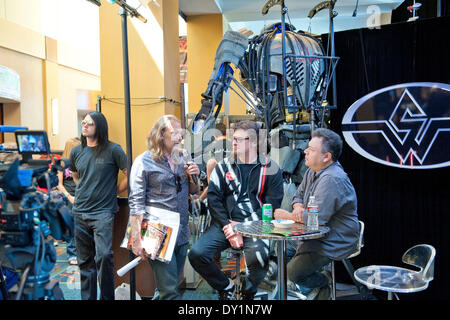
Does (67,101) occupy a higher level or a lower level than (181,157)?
higher

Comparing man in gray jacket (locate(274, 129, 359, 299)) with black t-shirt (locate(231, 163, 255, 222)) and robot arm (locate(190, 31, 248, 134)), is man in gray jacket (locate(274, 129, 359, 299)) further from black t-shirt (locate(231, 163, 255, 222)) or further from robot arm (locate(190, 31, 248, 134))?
robot arm (locate(190, 31, 248, 134))

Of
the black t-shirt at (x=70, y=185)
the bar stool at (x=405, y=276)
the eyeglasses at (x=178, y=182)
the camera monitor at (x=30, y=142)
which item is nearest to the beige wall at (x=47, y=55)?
the black t-shirt at (x=70, y=185)

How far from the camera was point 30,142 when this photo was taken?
1.56m

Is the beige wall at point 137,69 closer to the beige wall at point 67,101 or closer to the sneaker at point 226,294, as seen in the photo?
the sneaker at point 226,294

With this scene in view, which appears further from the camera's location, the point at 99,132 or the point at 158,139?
the point at 99,132

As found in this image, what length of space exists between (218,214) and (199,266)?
0.41 m

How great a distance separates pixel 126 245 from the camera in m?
2.49

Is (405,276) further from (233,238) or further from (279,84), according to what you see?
(279,84)

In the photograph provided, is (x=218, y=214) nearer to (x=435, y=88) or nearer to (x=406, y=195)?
(x=406, y=195)

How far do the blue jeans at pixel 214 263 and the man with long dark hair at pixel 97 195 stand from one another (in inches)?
29.2

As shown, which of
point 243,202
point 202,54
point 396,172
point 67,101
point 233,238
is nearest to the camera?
point 233,238

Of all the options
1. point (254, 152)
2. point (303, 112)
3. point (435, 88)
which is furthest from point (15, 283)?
point (435, 88)

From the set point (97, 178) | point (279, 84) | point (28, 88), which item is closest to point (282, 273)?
point (97, 178)

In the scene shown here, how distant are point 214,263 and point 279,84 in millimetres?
1772
